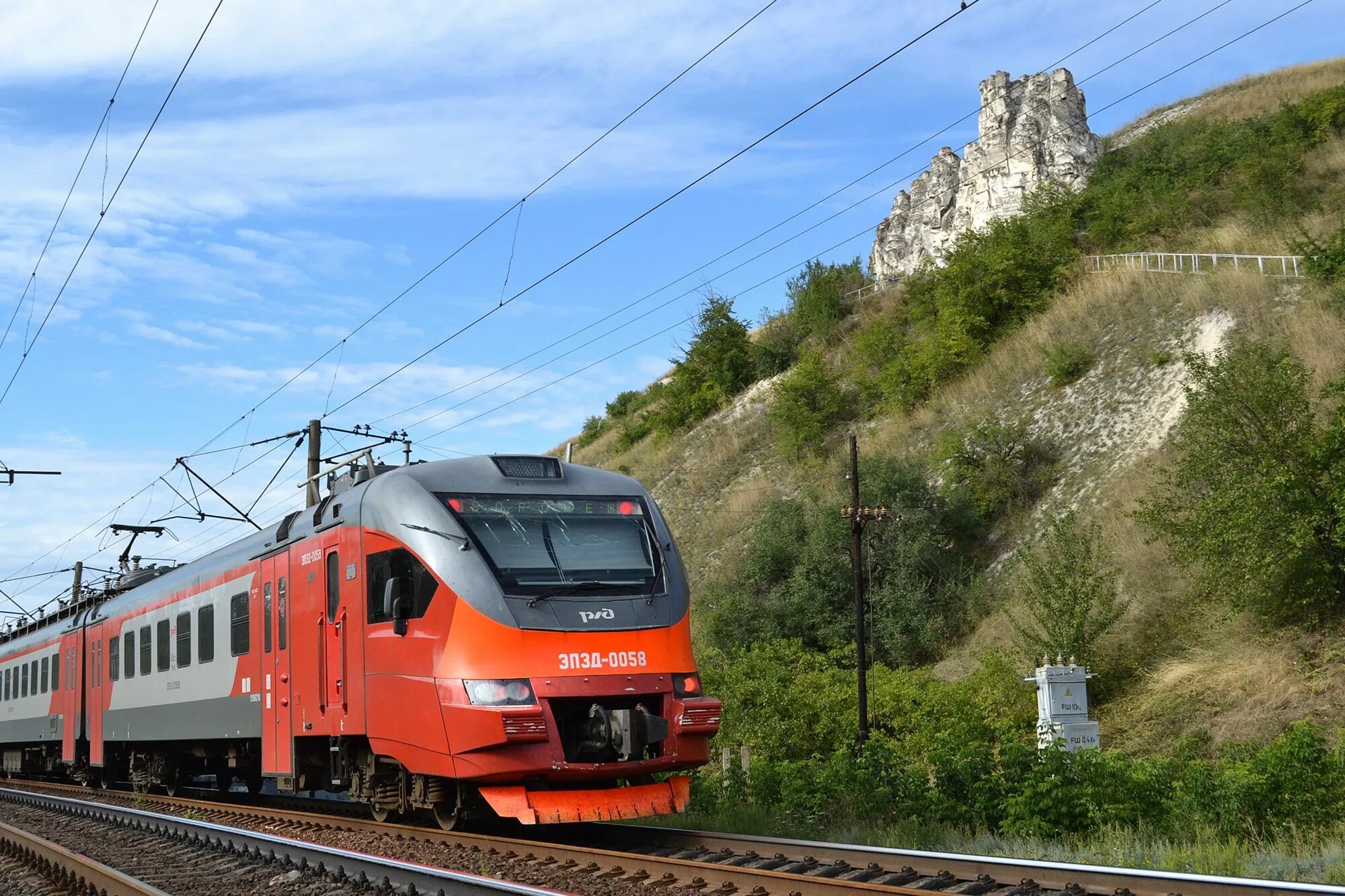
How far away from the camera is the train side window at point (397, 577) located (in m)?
11.2

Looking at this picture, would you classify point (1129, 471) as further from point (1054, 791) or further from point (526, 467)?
point (526, 467)

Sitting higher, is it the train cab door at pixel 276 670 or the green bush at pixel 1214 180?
the green bush at pixel 1214 180

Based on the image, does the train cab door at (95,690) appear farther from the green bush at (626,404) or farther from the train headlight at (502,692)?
the green bush at (626,404)

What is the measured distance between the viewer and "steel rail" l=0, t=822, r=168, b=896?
9.47 m

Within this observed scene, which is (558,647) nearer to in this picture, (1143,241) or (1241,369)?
(1241,369)

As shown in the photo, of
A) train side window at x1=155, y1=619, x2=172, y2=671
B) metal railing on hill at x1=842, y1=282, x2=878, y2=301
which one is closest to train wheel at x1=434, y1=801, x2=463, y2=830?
train side window at x1=155, y1=619, x2=172, y2=671

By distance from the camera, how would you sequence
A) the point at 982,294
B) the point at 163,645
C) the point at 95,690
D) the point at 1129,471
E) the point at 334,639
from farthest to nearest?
the point at 982,294, the point at 1129,471, the point at 95,690, the point at 163,645, the point at 334,639

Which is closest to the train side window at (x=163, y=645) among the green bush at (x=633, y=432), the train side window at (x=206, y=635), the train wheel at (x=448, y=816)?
the train side window at (x=206, y=635)

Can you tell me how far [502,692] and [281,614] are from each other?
508 centimetres

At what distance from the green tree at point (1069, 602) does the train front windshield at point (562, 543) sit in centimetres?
1857

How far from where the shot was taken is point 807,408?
54094 mm

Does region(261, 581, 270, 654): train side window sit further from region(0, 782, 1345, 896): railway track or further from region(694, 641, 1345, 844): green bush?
region(694, 641, 1345, 844): green bush

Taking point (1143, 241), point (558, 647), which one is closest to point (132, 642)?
point (558, 647)

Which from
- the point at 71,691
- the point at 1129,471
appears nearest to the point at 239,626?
the point at 71,691
